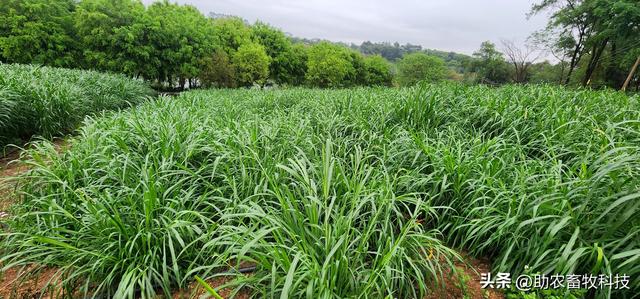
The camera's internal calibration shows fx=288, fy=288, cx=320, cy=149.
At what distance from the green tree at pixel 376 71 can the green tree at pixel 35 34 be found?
949 inches

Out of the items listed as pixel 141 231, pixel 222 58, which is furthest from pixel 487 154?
pixel 222 58

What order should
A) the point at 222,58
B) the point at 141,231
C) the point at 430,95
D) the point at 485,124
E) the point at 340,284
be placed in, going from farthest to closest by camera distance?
1. the point at 222,58
2. the point at 430,95
3. the point at 485,124
4. the point at 141,231
5. the point at 340,284

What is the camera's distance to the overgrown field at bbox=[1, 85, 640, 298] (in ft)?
4.28

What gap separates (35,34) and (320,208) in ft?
68.7

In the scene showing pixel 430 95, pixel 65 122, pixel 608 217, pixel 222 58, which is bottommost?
pixel 65 122

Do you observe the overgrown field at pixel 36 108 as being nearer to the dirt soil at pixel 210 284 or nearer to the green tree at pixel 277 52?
the dirt soil at pixel 210 284

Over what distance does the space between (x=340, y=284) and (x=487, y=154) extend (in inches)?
68.0

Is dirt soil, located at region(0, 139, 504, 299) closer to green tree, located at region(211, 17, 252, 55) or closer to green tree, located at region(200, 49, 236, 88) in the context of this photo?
green tree, located at region(200, 49, 236, 88)

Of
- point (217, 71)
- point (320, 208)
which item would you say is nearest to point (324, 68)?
point (217, 71)

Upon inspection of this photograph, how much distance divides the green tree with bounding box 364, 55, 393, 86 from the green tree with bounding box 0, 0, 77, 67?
2411cm

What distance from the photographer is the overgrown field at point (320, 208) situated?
1305 millimetres

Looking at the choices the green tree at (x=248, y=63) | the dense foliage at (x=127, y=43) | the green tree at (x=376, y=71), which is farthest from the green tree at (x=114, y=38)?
the green tree at (x=376, y=71)

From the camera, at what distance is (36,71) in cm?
584

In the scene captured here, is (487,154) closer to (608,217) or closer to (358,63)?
(608,217)
